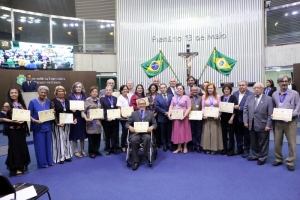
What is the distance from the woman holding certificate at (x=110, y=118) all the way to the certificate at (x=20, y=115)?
1.44 metres

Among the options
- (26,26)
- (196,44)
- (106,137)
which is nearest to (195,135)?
(106,137)

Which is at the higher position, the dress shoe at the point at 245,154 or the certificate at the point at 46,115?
the certificate at the point at 46,115

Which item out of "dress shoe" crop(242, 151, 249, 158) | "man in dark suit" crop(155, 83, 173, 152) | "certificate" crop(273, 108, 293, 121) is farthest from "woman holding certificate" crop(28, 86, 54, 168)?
"certificate" crop(273, 108, 293, 121)

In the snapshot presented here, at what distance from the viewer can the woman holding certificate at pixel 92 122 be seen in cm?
446

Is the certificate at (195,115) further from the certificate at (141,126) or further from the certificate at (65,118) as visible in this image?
the certificate at (65,118)

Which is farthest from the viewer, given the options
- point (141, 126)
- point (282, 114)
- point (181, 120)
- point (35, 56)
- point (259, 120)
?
point (35, 56)

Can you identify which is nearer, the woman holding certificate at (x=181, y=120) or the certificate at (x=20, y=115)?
the certificate at (x=20, y=115)

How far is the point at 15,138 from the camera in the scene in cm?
369

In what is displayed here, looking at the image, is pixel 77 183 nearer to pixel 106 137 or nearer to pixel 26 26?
pixel 106 137

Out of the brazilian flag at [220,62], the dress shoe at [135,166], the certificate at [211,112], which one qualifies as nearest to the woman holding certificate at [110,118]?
the dress shoe at [135,166]

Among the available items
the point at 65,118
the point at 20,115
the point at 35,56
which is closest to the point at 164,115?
the point at 65,118

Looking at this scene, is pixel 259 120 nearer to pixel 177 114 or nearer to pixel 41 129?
pixel 177 114

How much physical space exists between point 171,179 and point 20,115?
259cm

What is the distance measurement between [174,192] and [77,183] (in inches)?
57.6
